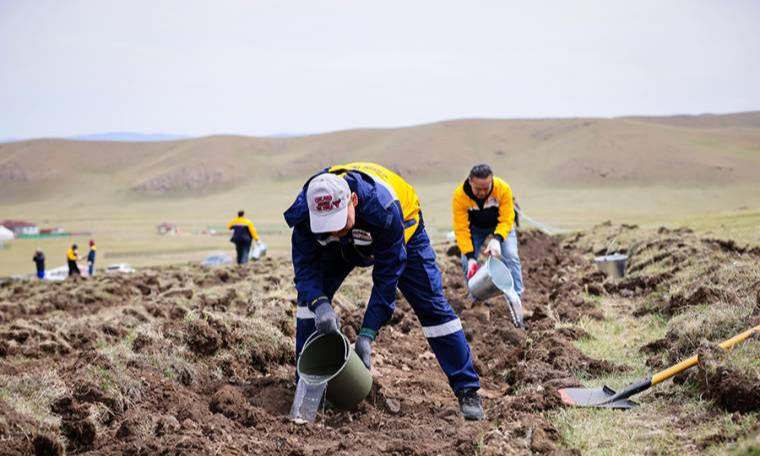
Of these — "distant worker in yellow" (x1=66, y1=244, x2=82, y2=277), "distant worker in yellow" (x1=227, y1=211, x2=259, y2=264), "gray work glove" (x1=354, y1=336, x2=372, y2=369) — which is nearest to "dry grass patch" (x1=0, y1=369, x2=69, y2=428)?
"gray work glove" (x1=354, y1=336, x2=372, y2=369)

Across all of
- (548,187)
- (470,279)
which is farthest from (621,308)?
(548,187)

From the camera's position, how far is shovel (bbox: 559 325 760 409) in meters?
4.98

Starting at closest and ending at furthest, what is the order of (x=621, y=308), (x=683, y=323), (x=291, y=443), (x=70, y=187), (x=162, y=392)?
(x=291, y=443), (x=162, y=392), (x=683, y=323), (x=621, y=308), (x=70, y=187)

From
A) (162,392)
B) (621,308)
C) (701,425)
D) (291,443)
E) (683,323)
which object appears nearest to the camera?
(701,425)

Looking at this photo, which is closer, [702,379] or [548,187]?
[702,379]

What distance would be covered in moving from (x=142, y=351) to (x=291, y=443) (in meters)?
2.10

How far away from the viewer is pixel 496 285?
812 cm

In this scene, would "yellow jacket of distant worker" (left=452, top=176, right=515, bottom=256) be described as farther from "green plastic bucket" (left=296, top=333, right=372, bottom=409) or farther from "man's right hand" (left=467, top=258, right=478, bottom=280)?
"green plastic bucket" (left=296, top=333, right=372, bottom=409)

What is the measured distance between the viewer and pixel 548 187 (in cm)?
9238

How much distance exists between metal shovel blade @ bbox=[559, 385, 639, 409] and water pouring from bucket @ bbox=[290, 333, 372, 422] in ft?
4.15

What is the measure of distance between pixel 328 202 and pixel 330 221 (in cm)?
11

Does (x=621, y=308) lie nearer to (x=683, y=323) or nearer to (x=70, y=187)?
(x=683, y=323)

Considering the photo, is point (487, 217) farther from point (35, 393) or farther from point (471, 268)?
point (35, 393)

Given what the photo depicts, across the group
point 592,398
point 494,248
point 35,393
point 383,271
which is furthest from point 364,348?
point 494,248
